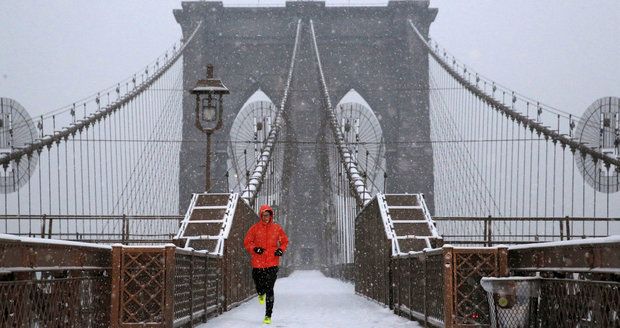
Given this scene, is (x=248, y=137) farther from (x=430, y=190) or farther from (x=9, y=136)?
(x=9, y=136)

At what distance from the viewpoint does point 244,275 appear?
17594 millimetres

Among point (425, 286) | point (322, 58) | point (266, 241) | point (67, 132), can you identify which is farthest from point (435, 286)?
point (322, 58)

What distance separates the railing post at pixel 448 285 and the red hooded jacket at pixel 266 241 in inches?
108

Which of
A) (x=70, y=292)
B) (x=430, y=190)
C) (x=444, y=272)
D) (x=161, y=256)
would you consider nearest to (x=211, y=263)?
(x=161, y=256)

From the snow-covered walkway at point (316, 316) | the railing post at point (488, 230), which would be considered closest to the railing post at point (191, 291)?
the snow-covered walkway at point (316, 316)

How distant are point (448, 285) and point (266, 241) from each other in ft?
9.88

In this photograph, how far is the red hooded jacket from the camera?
38.3 ft

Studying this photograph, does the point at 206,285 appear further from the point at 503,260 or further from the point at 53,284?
the point at 53,284

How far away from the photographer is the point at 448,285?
940 cm

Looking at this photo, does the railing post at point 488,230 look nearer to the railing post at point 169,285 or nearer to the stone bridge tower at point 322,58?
the railing post at point 169,285

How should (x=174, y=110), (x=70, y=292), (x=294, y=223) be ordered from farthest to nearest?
(x=294, y=223) → (x=174, y=110) → (x=70, y=292)

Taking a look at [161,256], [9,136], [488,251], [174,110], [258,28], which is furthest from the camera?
[258,28]

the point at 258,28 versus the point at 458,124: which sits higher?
the point at 258,28

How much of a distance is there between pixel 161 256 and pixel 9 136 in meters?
16.4
